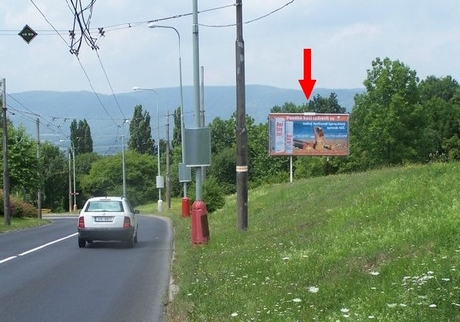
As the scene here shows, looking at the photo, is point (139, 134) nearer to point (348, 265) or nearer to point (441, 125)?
point (441, 125)

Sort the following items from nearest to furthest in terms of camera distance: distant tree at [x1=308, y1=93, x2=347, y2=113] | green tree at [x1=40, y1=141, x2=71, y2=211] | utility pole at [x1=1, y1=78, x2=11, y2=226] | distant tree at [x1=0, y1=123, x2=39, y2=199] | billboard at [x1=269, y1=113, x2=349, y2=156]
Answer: utility pole at [x1=1, y1=78, x2=11, y2=226]
billboard at [x1=269, y1=113, x2=349, y2=156]
distant tree at [x1=0, y1=123, x2=39, y2=199]
distant tree at [x1=308, y1=93, x2=347, y2=113]
green tree at [x1=40, y1=141, x2=71, y2=211]

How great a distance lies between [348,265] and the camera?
33.6ft

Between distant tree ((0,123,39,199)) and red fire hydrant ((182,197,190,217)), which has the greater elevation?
distant tree ((0,123,39,199))

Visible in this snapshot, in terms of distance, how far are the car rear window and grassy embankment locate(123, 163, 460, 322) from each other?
5231mm

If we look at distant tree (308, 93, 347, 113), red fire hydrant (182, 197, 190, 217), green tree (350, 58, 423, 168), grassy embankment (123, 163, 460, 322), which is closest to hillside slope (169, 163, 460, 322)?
grassy embankment (123, 163, 460, 322)

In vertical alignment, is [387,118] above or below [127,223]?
Result: above

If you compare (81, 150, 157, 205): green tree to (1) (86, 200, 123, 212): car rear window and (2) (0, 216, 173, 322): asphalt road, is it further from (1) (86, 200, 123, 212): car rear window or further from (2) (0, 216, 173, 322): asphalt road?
(2) (0, 216, 173, 322): asphalt road

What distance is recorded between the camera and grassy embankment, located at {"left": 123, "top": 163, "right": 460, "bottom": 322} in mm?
7668

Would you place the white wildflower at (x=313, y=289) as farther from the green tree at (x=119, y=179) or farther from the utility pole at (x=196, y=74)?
the green tree at (x=119, y=179)

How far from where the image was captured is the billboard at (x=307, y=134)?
45.9 metres

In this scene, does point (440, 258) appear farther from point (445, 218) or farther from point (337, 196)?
point (337, 196)

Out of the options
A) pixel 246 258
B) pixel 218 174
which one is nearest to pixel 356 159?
pixel 218 174

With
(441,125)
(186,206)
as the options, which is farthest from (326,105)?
(186,206)

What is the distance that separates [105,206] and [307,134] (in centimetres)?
2525
